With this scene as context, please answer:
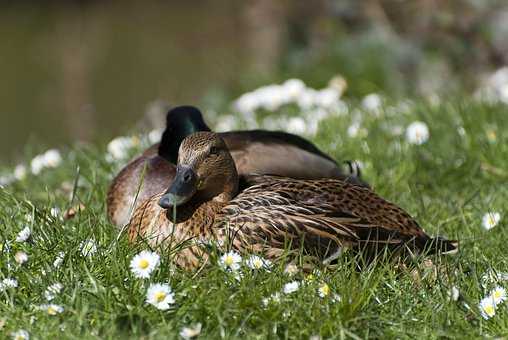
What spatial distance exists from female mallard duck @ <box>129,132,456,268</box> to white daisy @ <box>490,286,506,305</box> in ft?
1.50

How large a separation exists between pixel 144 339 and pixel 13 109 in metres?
10.5

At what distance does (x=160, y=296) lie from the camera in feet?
9.88

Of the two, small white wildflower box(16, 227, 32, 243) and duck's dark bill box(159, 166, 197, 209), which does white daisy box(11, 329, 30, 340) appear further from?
duck's dark bill box(159, 166, 197, 209)

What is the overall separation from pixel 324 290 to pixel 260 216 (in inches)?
21.5

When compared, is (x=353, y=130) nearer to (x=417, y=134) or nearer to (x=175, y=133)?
(x=417, y=134)

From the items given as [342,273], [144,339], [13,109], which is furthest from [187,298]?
[13,109]

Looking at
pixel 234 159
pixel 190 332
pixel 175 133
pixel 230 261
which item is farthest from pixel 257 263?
pixel 175 133

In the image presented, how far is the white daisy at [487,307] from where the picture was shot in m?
3.11

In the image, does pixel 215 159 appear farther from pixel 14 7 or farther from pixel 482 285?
pixel 14 7

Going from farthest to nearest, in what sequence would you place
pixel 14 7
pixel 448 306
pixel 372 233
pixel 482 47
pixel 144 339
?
pixel 14 7, pixel 482 47, pixel 372 233, pixel 448 306, pixel 144 339

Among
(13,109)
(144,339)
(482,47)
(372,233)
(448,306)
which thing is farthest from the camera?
(13,109)

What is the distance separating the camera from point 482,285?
11.1 ft

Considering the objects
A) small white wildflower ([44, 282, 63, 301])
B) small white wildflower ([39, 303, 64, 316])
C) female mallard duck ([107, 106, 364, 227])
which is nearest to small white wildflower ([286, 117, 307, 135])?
female mallard duck ([107, 106, 364, 227])

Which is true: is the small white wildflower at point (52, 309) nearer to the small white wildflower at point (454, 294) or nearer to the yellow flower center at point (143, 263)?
the yellow flower center at point (143, 263)
